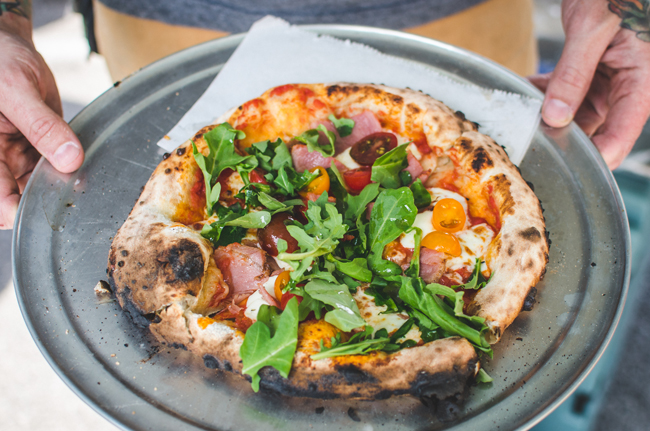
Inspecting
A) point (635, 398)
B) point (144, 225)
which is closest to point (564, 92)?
point (144, 225)

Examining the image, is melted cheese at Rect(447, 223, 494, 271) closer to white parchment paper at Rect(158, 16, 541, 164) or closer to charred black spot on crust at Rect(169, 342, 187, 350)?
white parchment paper at Rect(158, 16, 541, 164)

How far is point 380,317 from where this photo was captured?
81.5 inches

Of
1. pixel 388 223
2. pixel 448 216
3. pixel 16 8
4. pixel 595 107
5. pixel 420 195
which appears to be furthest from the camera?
pixel 595 107

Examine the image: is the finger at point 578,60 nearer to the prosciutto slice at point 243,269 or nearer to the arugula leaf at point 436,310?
the arugula leaf at point 436,310

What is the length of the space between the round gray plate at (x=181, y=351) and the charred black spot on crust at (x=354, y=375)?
0.11m

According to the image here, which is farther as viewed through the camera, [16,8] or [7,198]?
[16,8]

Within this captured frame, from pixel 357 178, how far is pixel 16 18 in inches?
96.3

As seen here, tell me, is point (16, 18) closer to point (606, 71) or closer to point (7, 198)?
point (7, 198)

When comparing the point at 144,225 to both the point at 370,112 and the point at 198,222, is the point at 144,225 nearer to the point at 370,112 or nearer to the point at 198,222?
the point at 198,222

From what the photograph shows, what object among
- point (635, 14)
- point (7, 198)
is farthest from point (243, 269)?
point (635, 14)

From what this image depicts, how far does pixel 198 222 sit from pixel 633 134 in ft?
8.95

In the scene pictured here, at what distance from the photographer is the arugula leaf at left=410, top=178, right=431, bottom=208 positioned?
239 cm

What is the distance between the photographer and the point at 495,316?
1.99 meters

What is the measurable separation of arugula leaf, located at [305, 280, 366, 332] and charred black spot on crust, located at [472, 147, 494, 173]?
3.39 feet
